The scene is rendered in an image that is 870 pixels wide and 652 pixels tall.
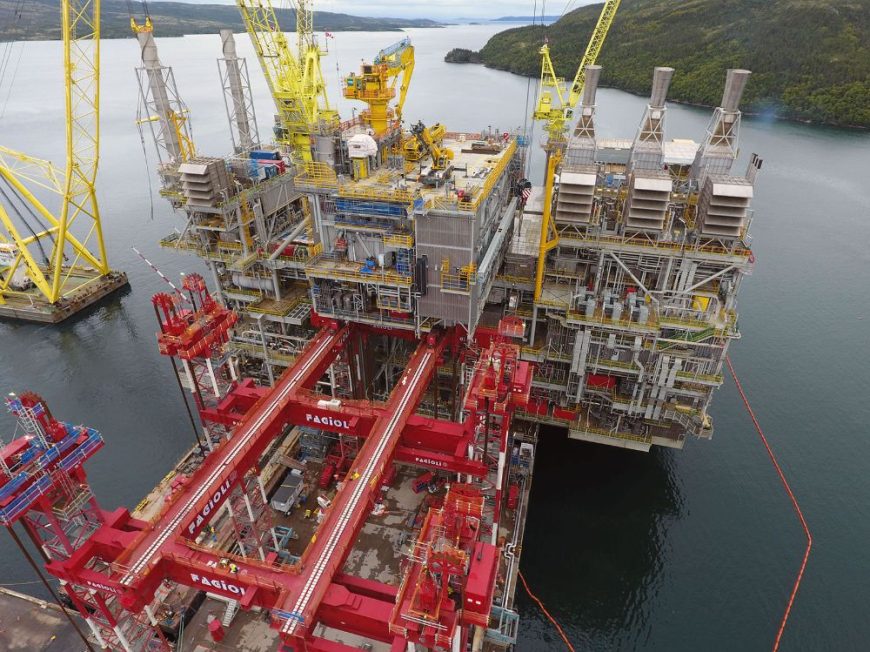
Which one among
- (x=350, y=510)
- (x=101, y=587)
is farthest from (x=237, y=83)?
(x=101, y=587)

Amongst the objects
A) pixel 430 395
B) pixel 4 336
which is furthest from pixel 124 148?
pixel 430 395

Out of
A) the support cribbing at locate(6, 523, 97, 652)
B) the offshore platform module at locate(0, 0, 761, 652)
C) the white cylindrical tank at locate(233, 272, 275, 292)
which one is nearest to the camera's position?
the support cribbing at locate(6, 523, 97, 652)

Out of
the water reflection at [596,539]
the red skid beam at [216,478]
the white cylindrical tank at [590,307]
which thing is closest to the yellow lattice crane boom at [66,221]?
the red skid beam at [216,478]

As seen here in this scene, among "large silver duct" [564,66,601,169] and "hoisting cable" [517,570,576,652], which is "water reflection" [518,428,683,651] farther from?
"large silver duct" [564,66,601,169]

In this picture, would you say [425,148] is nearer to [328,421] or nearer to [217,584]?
[328,421]

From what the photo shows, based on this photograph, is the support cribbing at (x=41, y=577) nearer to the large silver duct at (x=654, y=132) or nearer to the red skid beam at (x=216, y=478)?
the red skid beam at (x=216, y=478)

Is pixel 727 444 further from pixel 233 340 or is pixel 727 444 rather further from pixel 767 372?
pixel 233 340

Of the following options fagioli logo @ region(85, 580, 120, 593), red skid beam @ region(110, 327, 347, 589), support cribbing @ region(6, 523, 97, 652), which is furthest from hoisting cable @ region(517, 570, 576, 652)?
support cribbing @ region(6, 523, 97, 652)
